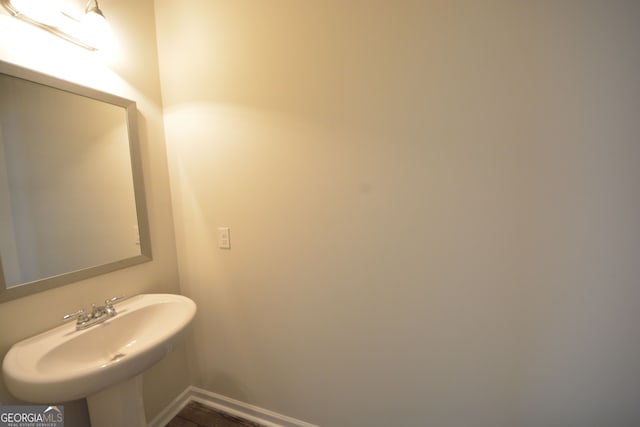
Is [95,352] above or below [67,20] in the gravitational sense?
below

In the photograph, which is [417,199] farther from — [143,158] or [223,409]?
[223,409]

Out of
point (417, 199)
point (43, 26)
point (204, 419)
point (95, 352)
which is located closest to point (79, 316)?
point (95, 352)

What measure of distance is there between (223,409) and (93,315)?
0.99 m

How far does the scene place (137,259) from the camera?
1230 mm

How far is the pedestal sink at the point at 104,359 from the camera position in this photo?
689 millimetres

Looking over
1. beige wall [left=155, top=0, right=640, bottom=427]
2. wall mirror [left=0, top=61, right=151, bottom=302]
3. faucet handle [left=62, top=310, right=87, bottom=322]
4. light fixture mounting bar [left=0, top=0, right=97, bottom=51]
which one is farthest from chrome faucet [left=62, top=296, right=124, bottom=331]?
light fixture mounting bar [left=0, top=0, right=97, bottom=51]

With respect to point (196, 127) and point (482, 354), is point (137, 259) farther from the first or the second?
point (482, 354)

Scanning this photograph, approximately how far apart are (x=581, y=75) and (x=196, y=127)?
5.51ft

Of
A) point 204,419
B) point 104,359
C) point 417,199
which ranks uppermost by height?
point 417,199

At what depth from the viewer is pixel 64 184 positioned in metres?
1.00

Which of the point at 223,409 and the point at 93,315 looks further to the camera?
the point at 223,409

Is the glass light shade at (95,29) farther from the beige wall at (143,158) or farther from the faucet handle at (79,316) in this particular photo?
the faucet handle at (79,316)

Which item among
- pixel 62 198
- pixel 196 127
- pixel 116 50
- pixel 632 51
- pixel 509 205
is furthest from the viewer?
pixel 196 127

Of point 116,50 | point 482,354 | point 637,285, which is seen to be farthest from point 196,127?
point 637,285
